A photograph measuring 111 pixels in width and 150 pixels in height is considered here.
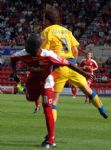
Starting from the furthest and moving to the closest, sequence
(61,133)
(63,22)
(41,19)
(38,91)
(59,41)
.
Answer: (41,19) → (63,22) → (61,133) → (59,41) → (38,91)

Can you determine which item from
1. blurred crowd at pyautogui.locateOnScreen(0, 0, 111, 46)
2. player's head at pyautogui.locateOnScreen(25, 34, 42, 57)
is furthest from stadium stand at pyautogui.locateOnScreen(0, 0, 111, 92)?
player's head at pyautogui.locateOnScreen(25, 34, 42, 57)

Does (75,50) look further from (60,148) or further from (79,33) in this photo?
(79,33)

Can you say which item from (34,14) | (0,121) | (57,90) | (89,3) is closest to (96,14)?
(89,3)

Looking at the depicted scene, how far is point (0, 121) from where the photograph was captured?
46.7ft

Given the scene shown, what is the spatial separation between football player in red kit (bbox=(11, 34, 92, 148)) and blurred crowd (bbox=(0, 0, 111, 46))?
93.9 feet

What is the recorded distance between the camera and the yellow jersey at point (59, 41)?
11.5m

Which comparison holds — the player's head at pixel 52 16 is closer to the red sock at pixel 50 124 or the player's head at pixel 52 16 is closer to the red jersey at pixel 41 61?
the red jersey at pixel 41 61

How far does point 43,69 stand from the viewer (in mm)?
9727

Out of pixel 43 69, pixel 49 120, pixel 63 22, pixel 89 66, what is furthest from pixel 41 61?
pixel 63 22

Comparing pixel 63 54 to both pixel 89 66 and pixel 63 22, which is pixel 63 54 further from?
pixel 63 22

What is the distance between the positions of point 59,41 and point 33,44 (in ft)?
7.45

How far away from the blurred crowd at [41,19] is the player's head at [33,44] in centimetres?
2908

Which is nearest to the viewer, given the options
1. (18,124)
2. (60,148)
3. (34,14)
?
(60,148)

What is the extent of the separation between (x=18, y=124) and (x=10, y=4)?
106 ft
